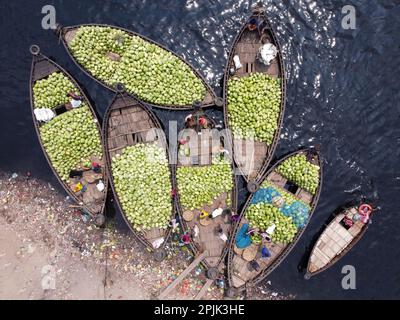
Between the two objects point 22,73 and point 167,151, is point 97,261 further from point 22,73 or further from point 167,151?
point 22,73

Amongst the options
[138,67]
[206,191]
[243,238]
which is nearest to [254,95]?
[206,191]

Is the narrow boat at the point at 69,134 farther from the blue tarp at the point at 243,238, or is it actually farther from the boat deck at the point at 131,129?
the blue tarp at the point at 243,238

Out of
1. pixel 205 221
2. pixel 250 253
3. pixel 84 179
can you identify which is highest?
pixel 84 179

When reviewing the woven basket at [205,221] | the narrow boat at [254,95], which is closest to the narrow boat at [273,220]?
the narrow boat at [254,95]

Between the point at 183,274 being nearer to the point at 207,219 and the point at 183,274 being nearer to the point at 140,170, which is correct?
the point at 207,219

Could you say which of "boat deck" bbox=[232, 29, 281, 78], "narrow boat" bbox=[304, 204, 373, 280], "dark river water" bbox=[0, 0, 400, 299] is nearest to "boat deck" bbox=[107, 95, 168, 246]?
"dark river water" bbox=[0, 0, 400, 299]

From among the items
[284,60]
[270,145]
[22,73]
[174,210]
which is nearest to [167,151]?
[174,210]

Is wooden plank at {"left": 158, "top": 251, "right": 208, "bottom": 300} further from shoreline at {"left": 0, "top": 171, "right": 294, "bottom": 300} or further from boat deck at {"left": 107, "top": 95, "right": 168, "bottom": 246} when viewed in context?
boat deck at {"left": 107, "top": 95, "right": 168, "bottom": 246}
